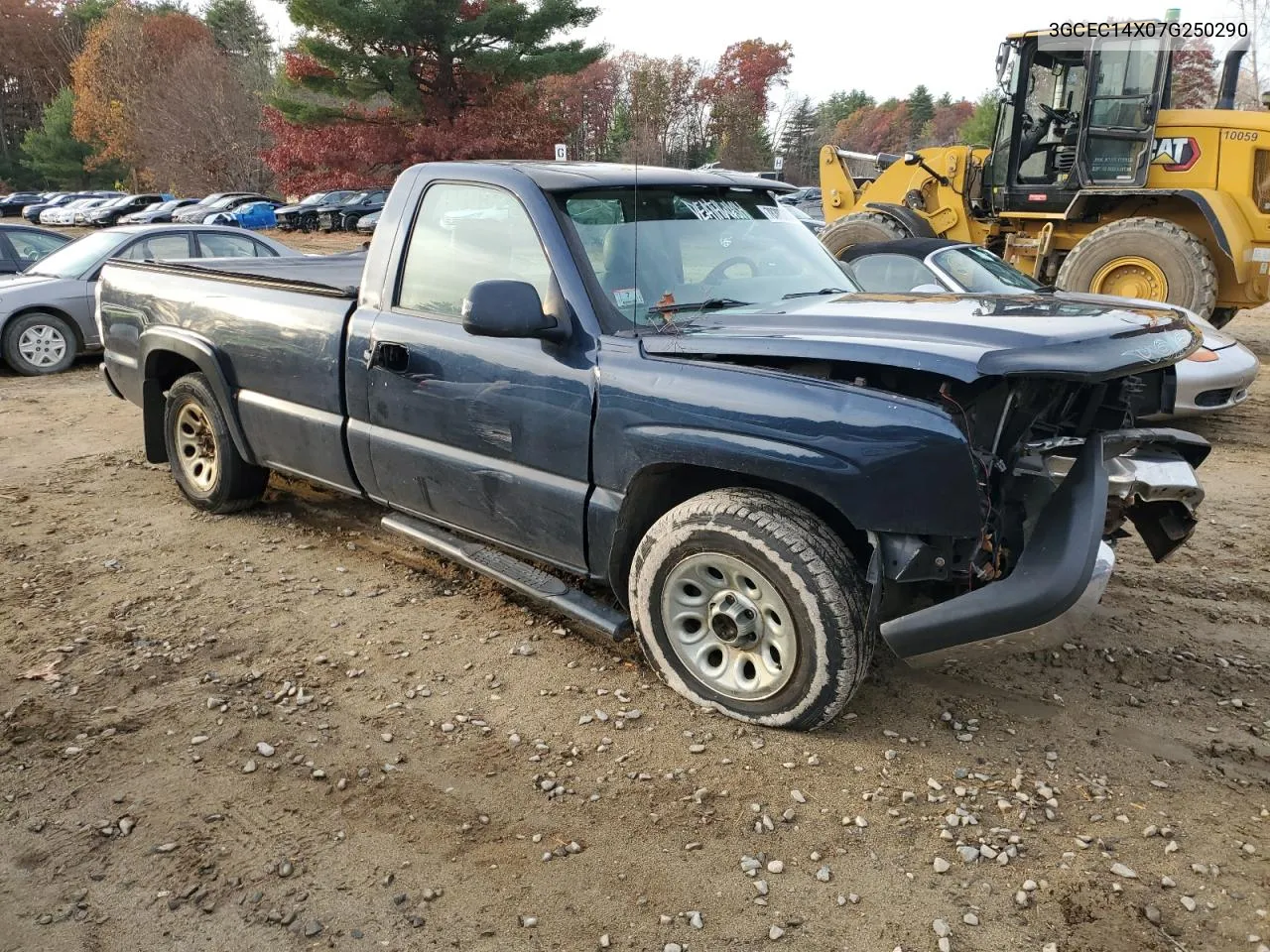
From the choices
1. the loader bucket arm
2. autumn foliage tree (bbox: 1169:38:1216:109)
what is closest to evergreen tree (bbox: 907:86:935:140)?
autumn foliage tree (bbox: 1169:38:1216:109)

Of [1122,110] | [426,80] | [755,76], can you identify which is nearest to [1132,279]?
[1122,110]

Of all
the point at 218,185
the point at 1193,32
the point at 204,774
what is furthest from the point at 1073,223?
the point at 218,185

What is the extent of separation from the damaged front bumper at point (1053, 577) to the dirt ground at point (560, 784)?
1.59ft

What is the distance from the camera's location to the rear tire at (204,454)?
5156 mm

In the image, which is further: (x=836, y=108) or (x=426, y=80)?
(x=836, y=108)

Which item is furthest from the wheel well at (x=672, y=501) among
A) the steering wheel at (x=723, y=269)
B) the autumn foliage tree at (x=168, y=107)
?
the autumn foliage tree at (x=168, y=107)

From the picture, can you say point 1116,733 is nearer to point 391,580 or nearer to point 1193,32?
point 391,580

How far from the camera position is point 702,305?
370 cm

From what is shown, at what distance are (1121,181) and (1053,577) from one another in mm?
Result: 9413

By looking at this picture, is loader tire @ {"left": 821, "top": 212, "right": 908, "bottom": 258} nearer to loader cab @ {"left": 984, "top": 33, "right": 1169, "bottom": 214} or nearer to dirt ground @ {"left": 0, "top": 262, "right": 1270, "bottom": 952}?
loader cab @ {"left": 984, "top": 33, "right": 1169, "bottom": 214}

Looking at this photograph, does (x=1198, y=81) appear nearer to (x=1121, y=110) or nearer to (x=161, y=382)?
(x=1121, y=110)

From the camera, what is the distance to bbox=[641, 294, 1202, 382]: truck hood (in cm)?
276

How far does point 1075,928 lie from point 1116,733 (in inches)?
41.2

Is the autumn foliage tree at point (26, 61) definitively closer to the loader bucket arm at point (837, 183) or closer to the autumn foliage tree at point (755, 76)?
the autumn foliage tree at point (755, 76)
